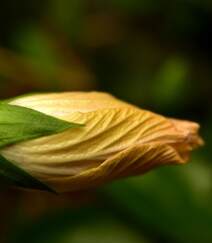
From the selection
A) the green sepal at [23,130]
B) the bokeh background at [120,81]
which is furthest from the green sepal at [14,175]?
the bokeh background at [120,81]

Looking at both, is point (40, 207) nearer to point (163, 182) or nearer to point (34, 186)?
point (163, 182)

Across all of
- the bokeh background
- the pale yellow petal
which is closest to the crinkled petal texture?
the pale yellow petal

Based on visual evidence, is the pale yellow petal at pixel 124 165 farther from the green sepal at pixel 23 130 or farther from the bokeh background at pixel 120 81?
the bokeh background at pixel 120 81

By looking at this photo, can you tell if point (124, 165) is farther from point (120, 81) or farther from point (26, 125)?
point (120, 81)

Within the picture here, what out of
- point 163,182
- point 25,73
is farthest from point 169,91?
point 25,73

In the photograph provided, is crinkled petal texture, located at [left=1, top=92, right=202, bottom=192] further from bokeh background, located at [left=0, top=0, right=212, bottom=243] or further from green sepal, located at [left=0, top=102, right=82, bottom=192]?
bokeh background, located at [left=0, top=0, right=212, bottom=243]
